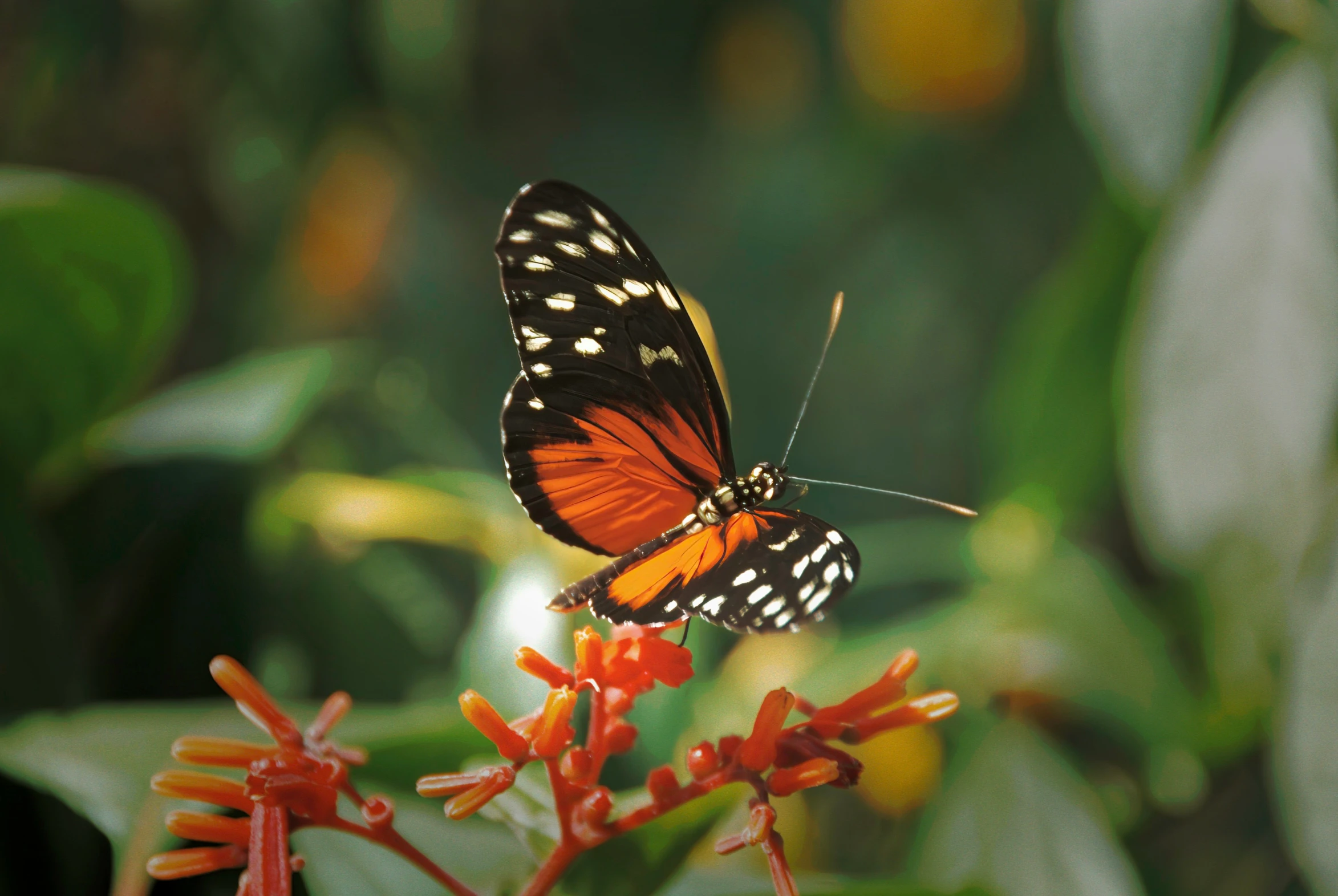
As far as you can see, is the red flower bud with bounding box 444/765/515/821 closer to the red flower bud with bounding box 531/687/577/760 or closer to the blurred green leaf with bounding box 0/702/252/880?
the red flower bud with bounding box 531/687/577/760

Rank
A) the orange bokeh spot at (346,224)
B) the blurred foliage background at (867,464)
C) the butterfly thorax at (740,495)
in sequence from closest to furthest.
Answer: the butterfly thorax at (740,495), the blurred foliage background at (867,464), the orange bokeh spot at (346,224)

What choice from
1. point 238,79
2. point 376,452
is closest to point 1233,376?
point 376,452

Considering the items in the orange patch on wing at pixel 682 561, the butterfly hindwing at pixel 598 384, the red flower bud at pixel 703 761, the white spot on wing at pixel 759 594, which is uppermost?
the butterfly hindwing at pixel 598 384

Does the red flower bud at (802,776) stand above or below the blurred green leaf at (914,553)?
above

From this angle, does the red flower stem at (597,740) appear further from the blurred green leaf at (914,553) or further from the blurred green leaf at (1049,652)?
the blurred green leaf at (914,553)

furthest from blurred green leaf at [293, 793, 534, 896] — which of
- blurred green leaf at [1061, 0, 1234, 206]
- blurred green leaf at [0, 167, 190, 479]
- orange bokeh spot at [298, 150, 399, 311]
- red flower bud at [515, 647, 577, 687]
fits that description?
orange bokeh spot at [298, 150, 399, 311]

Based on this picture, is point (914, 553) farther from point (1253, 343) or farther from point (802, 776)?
point (802, 776)

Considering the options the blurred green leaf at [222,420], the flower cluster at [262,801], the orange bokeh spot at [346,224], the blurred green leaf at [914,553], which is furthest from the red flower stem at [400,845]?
the orange bokeh spot at [346,224]

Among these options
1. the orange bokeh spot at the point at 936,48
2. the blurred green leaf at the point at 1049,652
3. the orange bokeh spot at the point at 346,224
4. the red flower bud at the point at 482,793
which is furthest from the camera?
the orange bokeh spot at the point at 346,224

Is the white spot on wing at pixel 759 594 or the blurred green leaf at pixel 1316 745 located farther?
the blurred green leaf at pixel 1316 745
